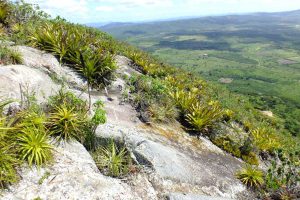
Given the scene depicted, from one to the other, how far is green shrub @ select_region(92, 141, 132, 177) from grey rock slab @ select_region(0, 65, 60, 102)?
8.25 feet

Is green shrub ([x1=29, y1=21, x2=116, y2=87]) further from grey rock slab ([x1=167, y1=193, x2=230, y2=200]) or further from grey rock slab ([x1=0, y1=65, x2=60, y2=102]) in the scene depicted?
grey rock slab ([x1=167, y1=193, x2=230, y2=200])

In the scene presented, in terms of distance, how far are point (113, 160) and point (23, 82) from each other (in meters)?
4.02

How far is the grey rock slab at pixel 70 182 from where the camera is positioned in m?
6.85

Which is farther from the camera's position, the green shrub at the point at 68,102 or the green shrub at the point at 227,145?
the green shrub at the point at 227,145

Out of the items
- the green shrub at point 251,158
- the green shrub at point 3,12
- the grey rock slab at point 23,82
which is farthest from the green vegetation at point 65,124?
the green shrub at point 3,12

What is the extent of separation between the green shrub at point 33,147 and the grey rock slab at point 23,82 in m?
1.75

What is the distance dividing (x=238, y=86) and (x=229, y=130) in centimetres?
14836

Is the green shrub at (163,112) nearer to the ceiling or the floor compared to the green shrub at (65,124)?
nearer to the floor

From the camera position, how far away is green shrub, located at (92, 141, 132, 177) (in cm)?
859

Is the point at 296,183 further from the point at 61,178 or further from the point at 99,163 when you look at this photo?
the point at 61,178

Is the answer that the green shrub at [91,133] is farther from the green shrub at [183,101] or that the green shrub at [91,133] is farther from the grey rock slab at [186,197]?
the green shrub at [183,101]

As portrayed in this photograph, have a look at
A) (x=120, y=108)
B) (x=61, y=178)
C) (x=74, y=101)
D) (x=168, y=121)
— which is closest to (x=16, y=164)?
(x=61, y=178)

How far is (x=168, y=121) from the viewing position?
12742 mm

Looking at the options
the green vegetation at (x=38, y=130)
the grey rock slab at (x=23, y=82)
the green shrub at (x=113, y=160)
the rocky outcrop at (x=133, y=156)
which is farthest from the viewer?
the grey rock slab at (x=23, y=82)
